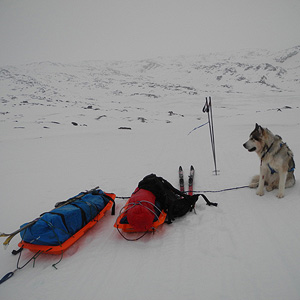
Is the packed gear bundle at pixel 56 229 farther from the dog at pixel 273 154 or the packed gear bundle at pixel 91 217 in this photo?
the dog at pixel 273 154

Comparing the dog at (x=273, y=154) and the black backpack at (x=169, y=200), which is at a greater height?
the dog at (x=273, y=154)

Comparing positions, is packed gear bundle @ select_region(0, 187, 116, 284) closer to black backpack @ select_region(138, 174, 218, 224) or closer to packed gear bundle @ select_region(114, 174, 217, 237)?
packed gear bundle @ select_region(114, 174, 217, 237)

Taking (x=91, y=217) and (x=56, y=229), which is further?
(x=91, y=217)

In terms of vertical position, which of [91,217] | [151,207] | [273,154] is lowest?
[91,217]

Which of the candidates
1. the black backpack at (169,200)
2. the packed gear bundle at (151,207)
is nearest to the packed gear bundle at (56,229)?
the packed gear bundle at (151,207)

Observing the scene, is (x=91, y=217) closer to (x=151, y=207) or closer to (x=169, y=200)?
(x=151, y=207)

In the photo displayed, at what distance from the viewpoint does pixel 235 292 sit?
2.06 meters

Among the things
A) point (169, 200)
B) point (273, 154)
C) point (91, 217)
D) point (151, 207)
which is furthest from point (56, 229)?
point (273, 154)

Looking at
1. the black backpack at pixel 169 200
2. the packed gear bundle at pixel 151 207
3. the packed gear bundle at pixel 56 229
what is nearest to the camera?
the packed gear bundle at pixel 56 229

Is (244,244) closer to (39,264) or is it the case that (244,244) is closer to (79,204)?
(79,204)

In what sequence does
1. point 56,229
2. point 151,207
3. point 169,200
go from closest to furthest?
point 56,229, point 151,207, point 169,200

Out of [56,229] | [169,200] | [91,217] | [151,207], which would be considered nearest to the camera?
[56,229]

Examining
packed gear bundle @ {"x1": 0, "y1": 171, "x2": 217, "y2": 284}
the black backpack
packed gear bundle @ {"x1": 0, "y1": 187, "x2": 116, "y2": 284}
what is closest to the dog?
the black backpack

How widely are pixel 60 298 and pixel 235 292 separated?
2085 millimetres
